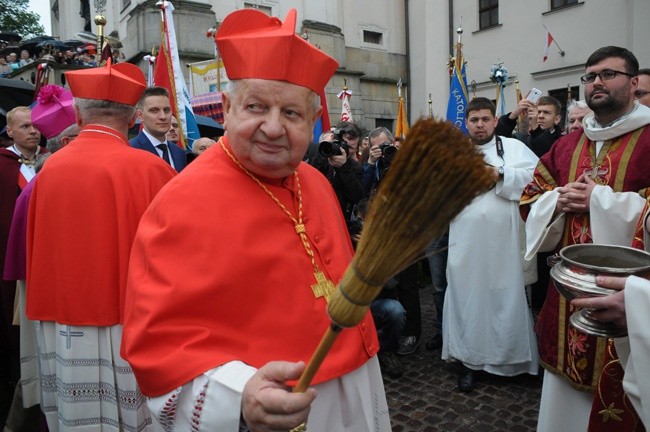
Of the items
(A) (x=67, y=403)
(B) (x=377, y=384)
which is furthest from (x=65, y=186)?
(B) (x=377, y=384)

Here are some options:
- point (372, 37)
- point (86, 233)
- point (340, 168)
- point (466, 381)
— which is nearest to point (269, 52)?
point (86, 233)

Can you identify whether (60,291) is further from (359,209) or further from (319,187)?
(359,209)

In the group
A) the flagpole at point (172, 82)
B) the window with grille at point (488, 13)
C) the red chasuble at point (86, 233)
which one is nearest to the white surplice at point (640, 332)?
the red chasuble at point (86, 233)

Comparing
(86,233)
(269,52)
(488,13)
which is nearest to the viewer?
(269,52)

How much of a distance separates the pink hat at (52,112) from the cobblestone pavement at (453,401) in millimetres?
3603

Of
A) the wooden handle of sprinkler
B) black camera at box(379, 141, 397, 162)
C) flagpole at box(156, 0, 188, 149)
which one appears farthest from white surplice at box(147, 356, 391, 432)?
flagpole at box(156, 0, 188, 149)

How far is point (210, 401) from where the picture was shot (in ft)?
4.71

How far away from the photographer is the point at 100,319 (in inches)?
116

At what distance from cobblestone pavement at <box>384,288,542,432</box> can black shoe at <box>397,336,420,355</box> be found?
0.32 feet

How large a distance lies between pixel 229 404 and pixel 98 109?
2435mm

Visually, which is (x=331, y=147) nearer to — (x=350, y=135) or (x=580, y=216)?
(x=350, y=135)

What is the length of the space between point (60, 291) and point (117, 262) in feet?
1.15

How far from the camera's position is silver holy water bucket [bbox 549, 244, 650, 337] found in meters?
1.97

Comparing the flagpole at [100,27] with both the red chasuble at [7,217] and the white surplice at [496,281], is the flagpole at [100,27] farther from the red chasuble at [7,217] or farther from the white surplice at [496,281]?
the white surplice at [496,281]
